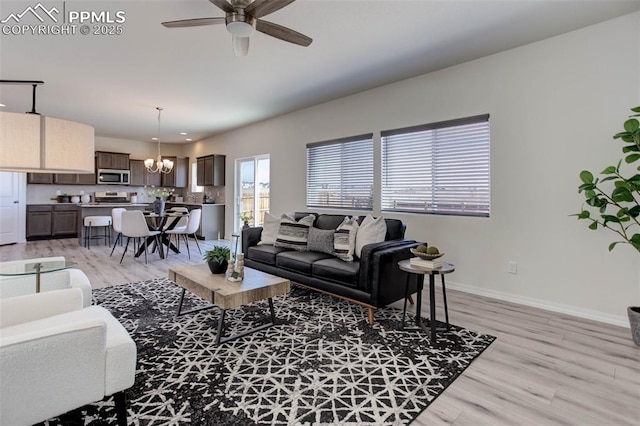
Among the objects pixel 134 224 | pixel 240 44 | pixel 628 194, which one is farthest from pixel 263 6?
pixel 134 224

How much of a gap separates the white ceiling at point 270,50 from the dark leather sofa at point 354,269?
6.35 feet

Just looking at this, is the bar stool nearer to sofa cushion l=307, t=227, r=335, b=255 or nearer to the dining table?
the dining table

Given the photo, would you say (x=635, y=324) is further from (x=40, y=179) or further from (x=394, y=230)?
(x=40, y=179)

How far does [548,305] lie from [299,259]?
266 cm

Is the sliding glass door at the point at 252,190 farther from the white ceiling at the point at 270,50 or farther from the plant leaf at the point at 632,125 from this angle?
the plant leaf at the point at 632,125

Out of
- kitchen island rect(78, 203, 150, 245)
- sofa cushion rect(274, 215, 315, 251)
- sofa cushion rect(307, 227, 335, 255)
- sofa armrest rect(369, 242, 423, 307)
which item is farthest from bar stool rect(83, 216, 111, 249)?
sofa armrest rect(369, 242, 423, 307)

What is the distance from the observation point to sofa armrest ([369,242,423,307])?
292 cm

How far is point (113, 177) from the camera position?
900cm

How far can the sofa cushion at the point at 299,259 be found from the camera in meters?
3.59

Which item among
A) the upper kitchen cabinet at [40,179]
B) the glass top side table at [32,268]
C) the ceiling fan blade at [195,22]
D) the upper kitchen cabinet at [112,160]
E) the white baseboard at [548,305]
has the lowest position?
the white baseboard at [548,305]

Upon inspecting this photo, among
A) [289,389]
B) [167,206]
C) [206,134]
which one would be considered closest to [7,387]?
[289,389]

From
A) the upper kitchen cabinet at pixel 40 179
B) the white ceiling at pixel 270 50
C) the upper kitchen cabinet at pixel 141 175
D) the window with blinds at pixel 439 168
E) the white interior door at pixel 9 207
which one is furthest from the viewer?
the upper kitchen cabinet at pixel 141 175

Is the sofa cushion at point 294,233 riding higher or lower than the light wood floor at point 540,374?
higher

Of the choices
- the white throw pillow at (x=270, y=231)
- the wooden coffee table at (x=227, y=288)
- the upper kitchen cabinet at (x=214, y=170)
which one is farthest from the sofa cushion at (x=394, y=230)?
the upper kitchen cabinet at (x=214, y=170)
